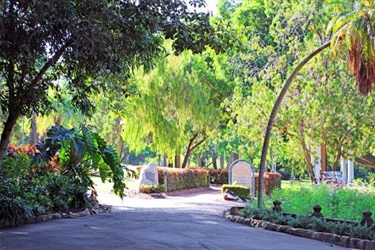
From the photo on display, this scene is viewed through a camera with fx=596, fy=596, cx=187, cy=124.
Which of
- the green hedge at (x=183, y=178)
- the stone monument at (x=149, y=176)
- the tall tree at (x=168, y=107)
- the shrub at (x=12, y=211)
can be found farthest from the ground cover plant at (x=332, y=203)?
the tall tree at (x=168, y=107)

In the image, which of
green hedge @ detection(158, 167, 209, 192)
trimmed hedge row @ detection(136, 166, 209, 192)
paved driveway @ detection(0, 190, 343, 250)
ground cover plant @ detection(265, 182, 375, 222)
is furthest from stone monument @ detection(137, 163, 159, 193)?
paved driveway @ detection(0, 190, 343, 250)

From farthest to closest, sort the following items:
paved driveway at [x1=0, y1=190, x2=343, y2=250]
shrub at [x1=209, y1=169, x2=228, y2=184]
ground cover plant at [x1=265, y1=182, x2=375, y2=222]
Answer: shrub at [x1=209, y1=169, x2=228, y2=184] → ground cover plant at [x1=265, y1=182, x2=375, y2=222] → paved driveway at [x1=0, y1=190, x2=343, y2=250]

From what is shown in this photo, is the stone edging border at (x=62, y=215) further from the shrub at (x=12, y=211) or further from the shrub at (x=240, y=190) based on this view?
the shrub at (x=240, y=190)

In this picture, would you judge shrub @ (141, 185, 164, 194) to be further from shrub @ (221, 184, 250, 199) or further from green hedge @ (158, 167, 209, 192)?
shrub @ (221, 184, 250, 199)

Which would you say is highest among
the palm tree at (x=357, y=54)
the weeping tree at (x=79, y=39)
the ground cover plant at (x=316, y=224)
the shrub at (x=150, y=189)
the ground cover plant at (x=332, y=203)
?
the palm tree at (x=357, y=54)

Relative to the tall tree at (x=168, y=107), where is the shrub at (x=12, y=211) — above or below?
below

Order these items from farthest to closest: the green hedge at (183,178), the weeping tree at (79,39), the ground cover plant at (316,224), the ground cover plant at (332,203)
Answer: the green hedge at (183,178)
the ground cover plant at (332,203)
the ground cover plant at (316,224)
the weeping tree at (79,39)

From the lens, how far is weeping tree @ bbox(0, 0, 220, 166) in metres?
10.3

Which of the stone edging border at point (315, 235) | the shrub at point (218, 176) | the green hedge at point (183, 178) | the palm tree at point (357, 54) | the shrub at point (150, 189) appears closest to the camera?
the stone edging border at point (315, 235)

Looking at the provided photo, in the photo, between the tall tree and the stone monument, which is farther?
the tall tree

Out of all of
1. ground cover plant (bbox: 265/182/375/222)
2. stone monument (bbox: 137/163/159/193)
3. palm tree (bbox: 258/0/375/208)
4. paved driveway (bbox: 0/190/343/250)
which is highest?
palm tree (bbox: 258/0/375/208)

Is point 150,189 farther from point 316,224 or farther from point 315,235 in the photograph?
point 315,235

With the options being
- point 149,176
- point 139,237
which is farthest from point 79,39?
point 149,176

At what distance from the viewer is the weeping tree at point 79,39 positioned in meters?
10.3
